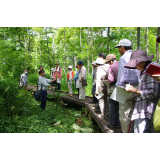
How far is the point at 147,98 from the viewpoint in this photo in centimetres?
183

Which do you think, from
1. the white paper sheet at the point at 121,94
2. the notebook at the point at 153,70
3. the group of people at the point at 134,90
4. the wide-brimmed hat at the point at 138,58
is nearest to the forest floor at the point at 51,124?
the group of people at the point at 134,90

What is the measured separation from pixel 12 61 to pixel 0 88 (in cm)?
141

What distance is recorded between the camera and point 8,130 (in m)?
3.39

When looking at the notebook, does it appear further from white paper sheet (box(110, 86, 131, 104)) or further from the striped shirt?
white paper sheet (box(110, 86, 131, 104))

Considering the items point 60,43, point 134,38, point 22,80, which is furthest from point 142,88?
point 60,43

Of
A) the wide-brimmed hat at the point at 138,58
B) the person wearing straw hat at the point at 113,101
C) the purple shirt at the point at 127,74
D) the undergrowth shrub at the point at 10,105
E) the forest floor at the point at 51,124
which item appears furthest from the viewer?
the undergrowth shrub at the point at 10,105

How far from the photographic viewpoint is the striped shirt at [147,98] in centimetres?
178

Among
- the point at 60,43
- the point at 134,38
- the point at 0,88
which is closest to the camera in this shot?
the point at 0,88

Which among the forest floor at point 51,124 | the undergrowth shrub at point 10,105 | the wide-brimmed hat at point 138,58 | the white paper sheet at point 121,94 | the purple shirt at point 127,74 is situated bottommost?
the forest floor at point 51,124

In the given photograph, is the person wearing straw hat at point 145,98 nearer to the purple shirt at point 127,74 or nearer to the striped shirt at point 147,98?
the striped shirt at point 147,98

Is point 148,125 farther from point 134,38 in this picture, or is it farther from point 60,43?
point 60,43

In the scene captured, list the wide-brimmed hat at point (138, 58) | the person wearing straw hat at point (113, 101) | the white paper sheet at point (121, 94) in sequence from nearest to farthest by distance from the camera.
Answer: the wide-brimmed hat at point (138, 58)
the white paper sheet at point (121, 94)
the person wearing straw hat at point (113, 101)

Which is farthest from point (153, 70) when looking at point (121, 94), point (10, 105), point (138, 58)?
point (10, 105)

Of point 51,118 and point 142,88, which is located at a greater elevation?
point 142,88
